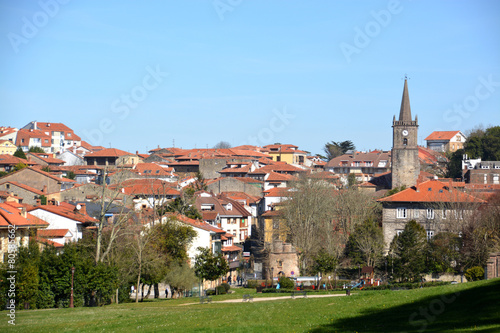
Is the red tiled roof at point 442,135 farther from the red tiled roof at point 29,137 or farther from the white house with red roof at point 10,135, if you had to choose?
the white house with red roof at point 10,135

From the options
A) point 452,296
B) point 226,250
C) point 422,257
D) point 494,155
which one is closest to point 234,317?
point 452,296

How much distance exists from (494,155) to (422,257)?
211ft

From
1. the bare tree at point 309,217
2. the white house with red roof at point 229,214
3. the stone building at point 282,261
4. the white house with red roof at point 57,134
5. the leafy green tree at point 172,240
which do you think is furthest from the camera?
the white house with red roof at point 57,134

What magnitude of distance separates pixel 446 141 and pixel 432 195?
10543 cm

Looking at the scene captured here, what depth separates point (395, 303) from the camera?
23531 millimetres

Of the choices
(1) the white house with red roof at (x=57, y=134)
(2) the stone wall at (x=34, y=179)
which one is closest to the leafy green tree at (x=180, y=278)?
(2) the stone wall at (x=34, y=179)

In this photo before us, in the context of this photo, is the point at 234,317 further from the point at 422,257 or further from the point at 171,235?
the point at 422,257

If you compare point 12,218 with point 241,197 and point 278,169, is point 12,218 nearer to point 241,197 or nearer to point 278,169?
point 241,197

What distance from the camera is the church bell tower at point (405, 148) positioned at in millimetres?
95562

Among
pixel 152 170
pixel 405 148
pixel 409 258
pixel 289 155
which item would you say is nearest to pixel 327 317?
pixel 409 258

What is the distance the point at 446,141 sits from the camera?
164875 millimetres

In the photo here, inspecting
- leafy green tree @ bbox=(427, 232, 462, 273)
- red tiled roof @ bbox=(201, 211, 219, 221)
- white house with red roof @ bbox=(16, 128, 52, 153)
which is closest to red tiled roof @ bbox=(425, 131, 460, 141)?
white house with red roof @ bbox=(16, 128, 52, 153)

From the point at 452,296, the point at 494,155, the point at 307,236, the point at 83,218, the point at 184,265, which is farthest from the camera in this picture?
the point at 494,155

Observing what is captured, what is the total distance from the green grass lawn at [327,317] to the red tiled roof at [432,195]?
36.3 meters
